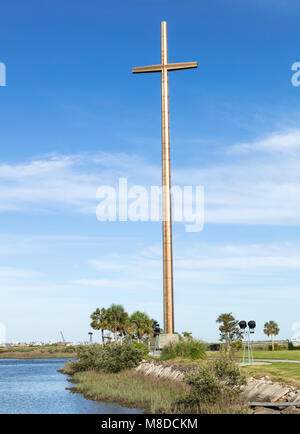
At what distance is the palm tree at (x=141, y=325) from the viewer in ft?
280

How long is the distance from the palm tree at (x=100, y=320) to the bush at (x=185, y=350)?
192ft

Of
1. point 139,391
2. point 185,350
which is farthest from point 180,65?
point 139,391

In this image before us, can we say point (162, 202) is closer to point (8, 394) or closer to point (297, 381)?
point (8, 394)

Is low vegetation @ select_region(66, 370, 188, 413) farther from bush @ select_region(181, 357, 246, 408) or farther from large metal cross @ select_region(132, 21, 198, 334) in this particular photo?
large metal cross @ select_region(132, 21, 198, 334)

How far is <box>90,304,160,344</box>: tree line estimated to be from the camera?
85.9 meters

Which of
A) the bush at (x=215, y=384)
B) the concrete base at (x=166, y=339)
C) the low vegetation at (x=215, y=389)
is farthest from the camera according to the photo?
the concrete base at (x=166, y=339)

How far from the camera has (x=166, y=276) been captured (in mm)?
36250

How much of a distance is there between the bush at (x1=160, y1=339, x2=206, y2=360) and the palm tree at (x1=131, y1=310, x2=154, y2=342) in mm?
51895

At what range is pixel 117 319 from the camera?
3524 inches

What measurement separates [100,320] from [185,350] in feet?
207

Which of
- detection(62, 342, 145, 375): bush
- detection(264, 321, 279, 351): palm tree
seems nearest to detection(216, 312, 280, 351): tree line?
detection(264, 321, 279, 351): palm tree

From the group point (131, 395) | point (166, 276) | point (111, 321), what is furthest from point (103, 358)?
point (111, 321)

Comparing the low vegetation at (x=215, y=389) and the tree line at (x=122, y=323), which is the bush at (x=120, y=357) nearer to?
the low vegetation at (x=215, y=389)

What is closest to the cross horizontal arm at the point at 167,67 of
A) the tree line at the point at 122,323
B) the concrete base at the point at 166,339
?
the concrete base at the point at 166,339
